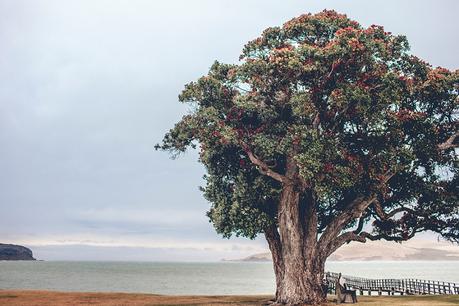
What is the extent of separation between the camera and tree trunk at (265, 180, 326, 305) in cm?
3125

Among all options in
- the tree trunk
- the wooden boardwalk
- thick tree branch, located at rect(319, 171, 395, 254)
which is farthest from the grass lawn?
the wooden boardwalk

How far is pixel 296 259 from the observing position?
3164cm

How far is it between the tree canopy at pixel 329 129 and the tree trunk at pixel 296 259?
1.20m

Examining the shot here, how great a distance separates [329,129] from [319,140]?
2523 millimetres

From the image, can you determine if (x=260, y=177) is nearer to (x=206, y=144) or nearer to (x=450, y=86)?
(x=206, y=144)

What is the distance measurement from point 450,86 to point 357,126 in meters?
6.77

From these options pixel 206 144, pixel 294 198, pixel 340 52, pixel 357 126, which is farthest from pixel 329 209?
pixel 340 52

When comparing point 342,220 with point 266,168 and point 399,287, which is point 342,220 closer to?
point 266,168

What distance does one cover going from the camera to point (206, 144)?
105 ft

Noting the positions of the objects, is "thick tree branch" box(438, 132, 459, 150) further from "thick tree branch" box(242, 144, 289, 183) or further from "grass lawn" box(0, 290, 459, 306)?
"thick tree branch" box(242, 144, 289, 183)

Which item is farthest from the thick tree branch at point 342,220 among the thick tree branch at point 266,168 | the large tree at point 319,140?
the thick tree branch at point 266,168

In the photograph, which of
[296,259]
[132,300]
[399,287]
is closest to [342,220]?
[296,259]

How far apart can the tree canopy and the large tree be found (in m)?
0.08

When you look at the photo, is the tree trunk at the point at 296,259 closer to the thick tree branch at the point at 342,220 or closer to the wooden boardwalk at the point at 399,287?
the thick tree branch at the point at 342,220
